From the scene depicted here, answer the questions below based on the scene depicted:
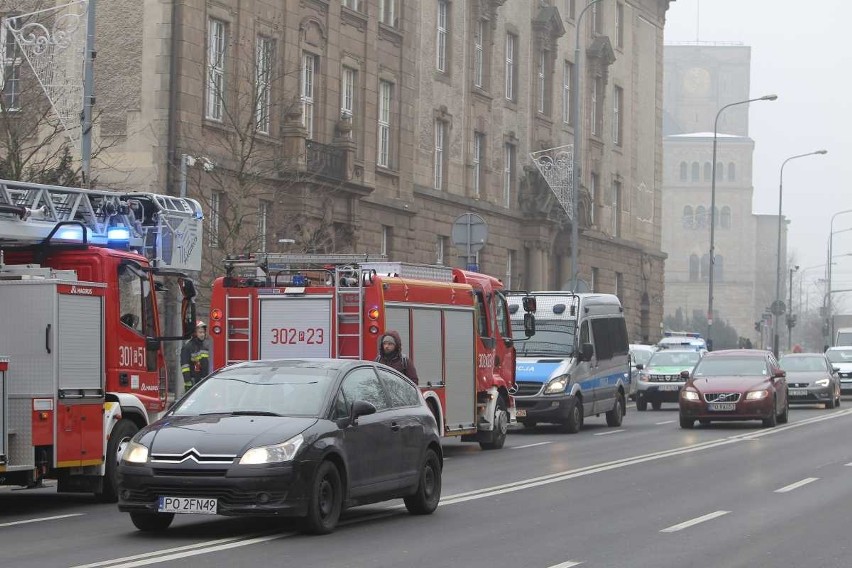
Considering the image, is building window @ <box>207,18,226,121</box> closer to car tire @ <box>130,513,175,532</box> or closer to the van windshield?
the van windshield

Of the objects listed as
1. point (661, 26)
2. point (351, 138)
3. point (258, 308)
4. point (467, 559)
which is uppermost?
point (661, 26)

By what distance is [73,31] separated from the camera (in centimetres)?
3681

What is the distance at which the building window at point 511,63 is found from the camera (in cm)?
5862

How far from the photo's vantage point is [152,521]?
13406 millimetres

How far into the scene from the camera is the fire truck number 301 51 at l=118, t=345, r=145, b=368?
1702cm

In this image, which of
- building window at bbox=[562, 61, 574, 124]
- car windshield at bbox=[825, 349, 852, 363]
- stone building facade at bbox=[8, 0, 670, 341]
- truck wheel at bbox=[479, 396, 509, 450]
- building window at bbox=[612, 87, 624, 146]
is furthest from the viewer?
building window at bbox=[612, 87, 624, 146]

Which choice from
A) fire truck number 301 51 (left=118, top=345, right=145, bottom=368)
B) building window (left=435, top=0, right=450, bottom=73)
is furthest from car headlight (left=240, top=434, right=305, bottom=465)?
building window (left=435, top=0, right=450, bottom=73)

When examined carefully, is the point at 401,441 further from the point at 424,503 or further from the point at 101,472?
the point at 101,472

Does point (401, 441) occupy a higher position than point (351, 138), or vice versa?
point (351, 138)

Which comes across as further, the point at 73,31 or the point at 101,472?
the point at 73,31

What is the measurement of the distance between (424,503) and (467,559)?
3.00 m

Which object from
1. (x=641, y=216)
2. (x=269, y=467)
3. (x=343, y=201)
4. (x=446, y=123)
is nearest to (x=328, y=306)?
(x=269, y=467)

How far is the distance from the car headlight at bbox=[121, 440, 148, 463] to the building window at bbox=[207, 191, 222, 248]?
63.6ft

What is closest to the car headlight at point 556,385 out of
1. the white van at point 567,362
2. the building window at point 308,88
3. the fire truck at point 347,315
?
the white van at point 567,362
